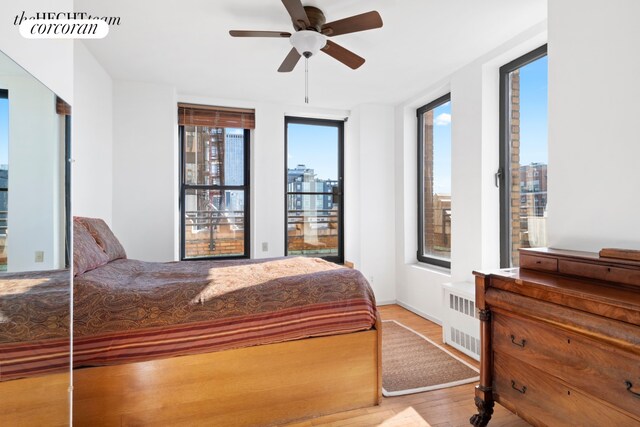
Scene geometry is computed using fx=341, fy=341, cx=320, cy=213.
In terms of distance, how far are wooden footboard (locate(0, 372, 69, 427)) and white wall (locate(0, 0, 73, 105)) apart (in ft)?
3.36

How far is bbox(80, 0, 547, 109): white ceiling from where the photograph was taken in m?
2.23

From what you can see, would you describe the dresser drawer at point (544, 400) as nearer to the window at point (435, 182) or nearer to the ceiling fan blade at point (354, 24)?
the ceiling fan blade at point (354, 24)

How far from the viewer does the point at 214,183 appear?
416 cm

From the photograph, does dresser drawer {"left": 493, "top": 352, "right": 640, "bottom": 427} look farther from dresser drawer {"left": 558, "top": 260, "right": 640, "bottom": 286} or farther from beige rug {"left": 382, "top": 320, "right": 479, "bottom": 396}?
beige rug {"left": 382, "top": 320, "right": 479, "bottom": 396}

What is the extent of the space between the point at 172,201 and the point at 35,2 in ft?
8.49

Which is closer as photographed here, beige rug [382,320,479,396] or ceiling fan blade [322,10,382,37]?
ceiling fan blade [322,10,382,37]

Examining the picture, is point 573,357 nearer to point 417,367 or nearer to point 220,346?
point 417,367

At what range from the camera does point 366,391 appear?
2059 mm

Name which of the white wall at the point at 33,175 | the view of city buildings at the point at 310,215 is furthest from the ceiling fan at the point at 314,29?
the view of city buildings at the point at 310,215

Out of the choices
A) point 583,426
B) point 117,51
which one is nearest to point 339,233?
point 117,51

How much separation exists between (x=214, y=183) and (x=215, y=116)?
0.79 metres

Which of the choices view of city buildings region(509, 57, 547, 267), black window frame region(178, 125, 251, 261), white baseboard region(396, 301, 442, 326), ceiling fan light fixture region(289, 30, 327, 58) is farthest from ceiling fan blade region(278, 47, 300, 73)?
white baseboard region(396, 301, 442, 326)

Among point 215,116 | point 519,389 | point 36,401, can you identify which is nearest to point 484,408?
point 519,389

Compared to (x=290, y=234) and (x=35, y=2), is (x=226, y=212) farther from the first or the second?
(x=35, y=2)
